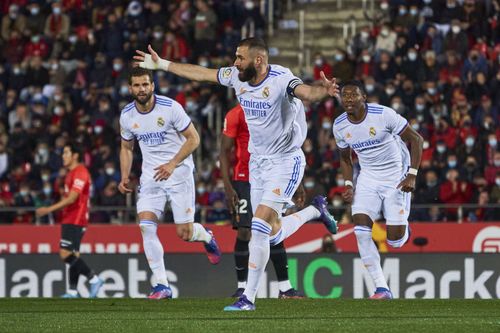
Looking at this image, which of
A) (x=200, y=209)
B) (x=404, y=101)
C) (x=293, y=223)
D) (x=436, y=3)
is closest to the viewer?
(x=293, y=223)

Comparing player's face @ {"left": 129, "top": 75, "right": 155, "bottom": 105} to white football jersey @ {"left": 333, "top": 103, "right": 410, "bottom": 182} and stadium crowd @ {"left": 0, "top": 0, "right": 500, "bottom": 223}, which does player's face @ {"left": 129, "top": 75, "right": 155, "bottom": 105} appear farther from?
stadium crowd @ {"left": 0, "top": 0, "right": 500, "bottom": 223}

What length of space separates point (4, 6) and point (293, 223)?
1949 cm

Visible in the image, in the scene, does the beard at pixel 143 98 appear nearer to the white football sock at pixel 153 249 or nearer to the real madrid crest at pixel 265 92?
the white football sock at pixel 153 249

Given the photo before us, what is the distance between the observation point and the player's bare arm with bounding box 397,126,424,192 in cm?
1480

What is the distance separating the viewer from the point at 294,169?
45.3ft

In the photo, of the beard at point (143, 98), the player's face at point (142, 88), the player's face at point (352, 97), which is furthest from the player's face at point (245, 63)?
the beard at point (143, 98)

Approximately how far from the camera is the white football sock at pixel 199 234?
16.1 m

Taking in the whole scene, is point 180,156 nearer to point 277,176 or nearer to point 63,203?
point 277,176

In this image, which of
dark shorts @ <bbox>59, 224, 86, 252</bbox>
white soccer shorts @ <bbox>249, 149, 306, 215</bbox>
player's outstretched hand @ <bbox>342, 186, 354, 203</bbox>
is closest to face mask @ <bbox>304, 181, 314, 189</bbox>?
dark shorts @ <bbox>59, 224, 86, 252</bbox>

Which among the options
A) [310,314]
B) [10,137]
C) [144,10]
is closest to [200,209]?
[10,137]

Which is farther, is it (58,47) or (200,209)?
(58,47)

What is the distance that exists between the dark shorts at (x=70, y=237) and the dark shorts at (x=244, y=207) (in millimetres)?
2951

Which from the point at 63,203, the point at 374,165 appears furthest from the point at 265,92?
the point at 63,203

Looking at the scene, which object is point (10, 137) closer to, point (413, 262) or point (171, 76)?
point (171, 76)
